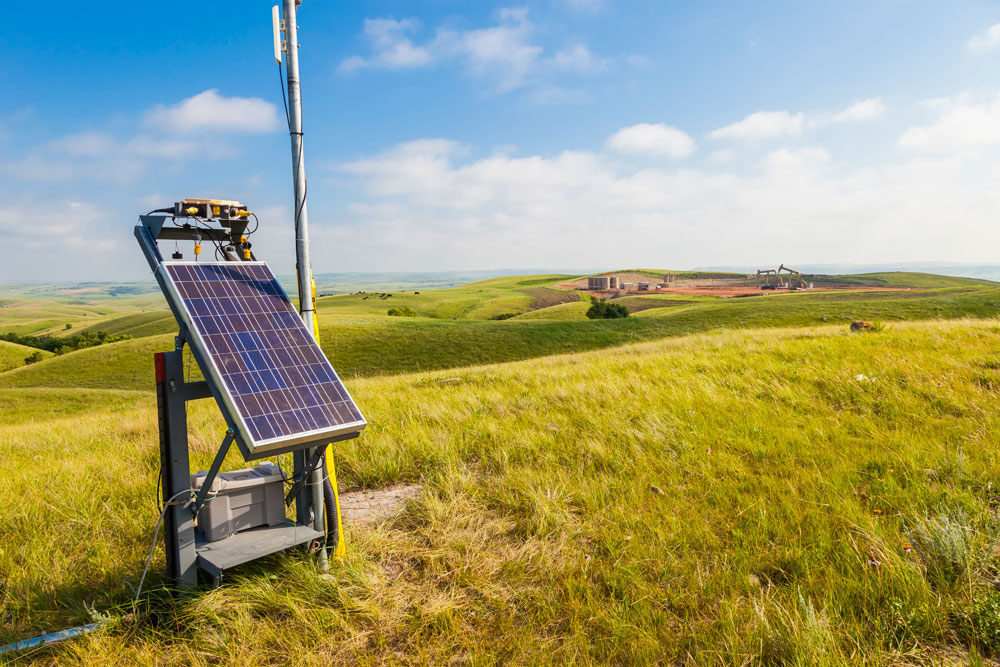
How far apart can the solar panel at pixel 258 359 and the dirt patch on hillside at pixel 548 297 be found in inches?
4471

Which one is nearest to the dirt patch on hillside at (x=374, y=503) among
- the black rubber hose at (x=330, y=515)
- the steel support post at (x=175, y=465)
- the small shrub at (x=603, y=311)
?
the black rubber hose at (x=330, y=515)

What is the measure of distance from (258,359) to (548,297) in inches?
4984

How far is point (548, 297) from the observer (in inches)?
5094

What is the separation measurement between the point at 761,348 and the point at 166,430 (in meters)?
14.7

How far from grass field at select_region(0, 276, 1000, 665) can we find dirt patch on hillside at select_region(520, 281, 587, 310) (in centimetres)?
10976

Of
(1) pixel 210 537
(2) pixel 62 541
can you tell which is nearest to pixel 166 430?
(1) pixel 210 537

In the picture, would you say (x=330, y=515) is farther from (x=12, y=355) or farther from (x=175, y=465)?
(x=12, y=355)

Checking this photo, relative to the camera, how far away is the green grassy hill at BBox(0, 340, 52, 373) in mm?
61822

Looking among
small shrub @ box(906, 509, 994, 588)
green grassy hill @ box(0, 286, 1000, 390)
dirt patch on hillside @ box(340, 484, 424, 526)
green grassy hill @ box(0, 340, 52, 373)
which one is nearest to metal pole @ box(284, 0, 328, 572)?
dirt patch on hillside @ box(340, 484, 424, 526)

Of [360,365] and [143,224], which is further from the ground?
[143,224]

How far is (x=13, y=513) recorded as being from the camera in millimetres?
5699

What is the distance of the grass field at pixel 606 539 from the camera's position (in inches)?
142

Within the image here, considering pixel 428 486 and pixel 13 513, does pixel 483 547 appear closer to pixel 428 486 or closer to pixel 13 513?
pixel 428 486

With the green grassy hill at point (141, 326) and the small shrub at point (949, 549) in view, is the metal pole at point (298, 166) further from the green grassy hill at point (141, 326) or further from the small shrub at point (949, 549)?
the green grassy hill at point (141, 326)
